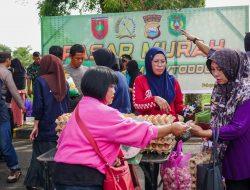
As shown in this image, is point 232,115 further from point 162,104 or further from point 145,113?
point 145,113

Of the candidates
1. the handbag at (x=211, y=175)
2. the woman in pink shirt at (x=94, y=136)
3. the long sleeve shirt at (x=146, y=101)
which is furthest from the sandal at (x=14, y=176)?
the handbag at (x=211, y=175)

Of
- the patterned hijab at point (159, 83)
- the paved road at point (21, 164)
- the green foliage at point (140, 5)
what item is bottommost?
the paved road at point (21, 164)

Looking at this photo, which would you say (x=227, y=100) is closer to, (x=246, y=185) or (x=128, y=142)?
(x=246, y=185)

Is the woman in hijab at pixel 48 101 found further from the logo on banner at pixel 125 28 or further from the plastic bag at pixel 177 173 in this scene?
the logo on banner at pixel 125 28

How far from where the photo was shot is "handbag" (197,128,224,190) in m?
3.00

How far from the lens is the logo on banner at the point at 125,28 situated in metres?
9.56

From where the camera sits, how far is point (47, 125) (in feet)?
16.3

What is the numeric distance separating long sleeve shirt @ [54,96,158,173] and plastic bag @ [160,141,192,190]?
1.45 metres

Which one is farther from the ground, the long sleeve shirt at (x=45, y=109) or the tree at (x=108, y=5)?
the tree at (x=108, y=5)

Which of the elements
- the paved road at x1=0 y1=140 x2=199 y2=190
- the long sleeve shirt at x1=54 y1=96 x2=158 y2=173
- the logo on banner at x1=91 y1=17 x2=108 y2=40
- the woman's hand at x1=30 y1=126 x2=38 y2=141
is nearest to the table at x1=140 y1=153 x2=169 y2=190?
the long sleeve shirt at x1=54 y1=96 x2=158 y2=173

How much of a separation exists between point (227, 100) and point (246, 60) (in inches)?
13.4

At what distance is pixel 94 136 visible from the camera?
9.39ft

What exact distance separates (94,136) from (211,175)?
0.85m

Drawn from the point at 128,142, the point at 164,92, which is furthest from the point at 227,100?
the point at 164,92
